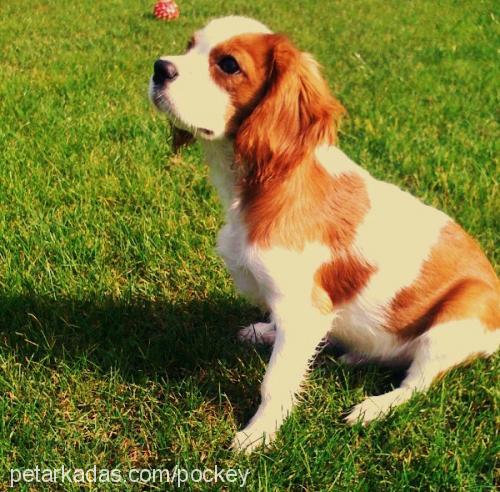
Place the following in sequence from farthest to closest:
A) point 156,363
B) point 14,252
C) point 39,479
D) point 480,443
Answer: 1. point 14,252
2. point 156,363
3. point 480,443
4. point 39,479

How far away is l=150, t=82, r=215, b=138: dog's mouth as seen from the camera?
225 cm

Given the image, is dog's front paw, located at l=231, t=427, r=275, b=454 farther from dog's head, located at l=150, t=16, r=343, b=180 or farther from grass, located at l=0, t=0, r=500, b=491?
dog's head, located at l=150, t=16, r=343, b=180

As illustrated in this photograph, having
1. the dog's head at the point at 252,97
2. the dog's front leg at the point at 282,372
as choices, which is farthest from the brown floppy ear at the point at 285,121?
the dog's front leg at the point at 282,372

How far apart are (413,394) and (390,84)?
4.46 meters

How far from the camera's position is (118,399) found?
2566 mm

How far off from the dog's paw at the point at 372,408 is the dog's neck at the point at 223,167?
38.7 inches

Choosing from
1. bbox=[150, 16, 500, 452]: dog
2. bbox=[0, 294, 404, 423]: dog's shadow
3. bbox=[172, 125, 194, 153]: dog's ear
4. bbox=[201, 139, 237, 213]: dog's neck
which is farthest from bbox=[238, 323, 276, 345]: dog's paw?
bbox=[172, 125, 194, 153]: dog's ear

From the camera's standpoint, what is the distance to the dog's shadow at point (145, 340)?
2.71 metres

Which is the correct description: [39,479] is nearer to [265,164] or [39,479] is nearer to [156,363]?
[156,363]

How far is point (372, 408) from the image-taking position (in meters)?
2.52

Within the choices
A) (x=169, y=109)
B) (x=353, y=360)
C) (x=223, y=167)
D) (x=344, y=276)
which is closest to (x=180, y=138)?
(x=223, y=167)

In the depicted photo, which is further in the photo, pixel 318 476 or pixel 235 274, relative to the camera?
pixel 235 274

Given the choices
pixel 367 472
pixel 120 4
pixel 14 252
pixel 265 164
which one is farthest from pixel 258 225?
pixel 120 4

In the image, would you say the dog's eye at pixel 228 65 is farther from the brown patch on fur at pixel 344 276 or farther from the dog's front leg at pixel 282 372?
the dog's front leg at pixel 282 372
